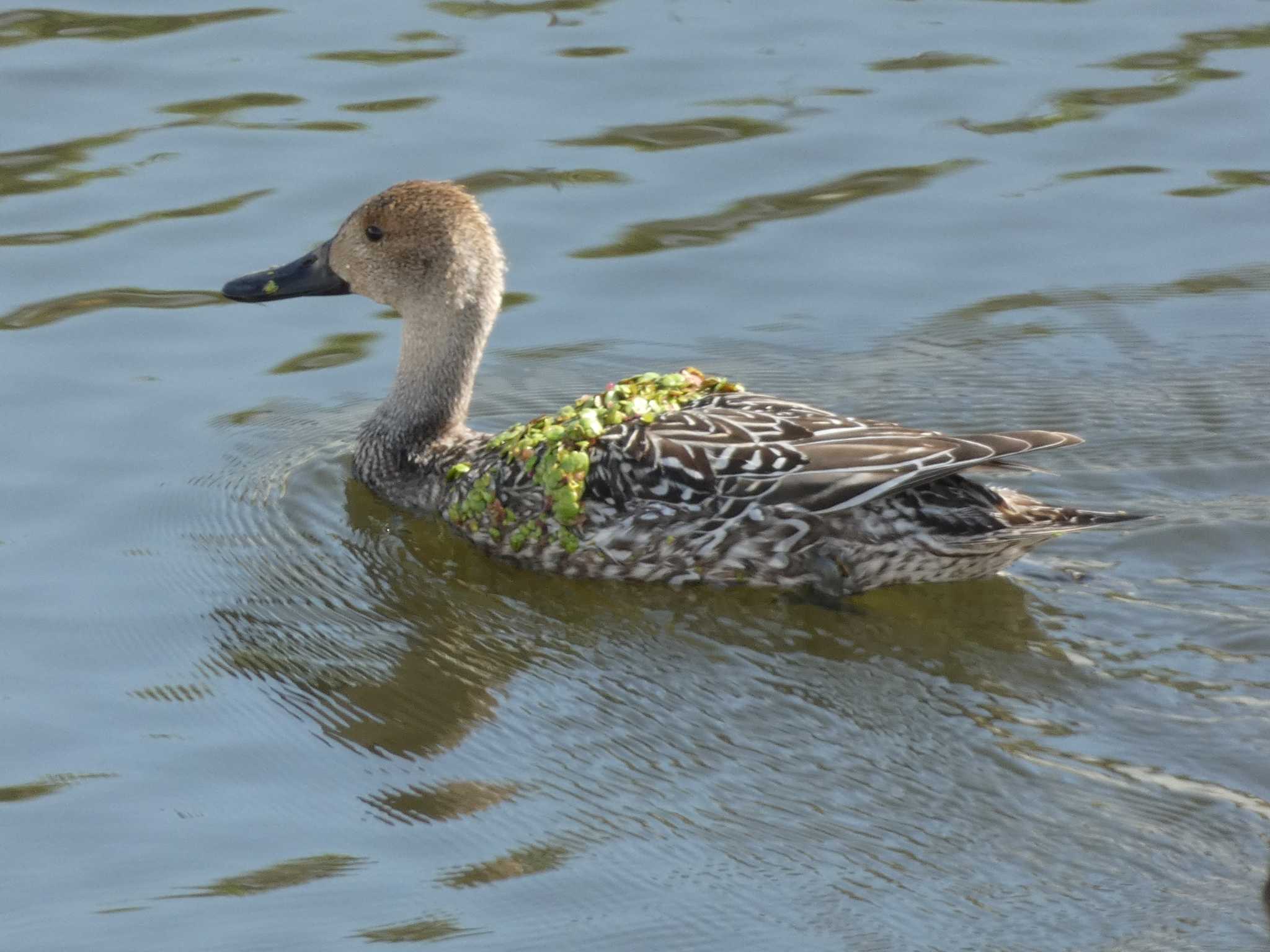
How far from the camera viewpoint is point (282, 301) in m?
9.98

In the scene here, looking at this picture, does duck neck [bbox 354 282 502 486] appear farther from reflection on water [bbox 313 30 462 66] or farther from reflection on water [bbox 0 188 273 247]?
reflection on water [bbox 313 30 462 66]

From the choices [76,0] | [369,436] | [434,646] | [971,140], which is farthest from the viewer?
[76,0]

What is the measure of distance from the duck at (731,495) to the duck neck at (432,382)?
0.13 metres

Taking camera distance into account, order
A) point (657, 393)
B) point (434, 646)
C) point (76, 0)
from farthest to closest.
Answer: point (76, 0), point (657, 393), point (434, 646)

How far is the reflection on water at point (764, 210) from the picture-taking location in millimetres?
10102

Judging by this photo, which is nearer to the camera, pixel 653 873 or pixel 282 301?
pixel 653 873

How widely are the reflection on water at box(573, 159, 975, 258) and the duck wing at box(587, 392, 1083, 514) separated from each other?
264 centimetres

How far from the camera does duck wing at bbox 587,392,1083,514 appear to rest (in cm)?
694

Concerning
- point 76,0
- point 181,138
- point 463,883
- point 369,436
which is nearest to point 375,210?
point 369,436

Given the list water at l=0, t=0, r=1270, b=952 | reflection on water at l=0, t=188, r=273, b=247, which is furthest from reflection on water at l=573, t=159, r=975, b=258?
reflection on water at l=0, t=188, r=273, b=247

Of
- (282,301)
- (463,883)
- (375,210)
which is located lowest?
(463,883)

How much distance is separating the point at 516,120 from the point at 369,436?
11.0 ft

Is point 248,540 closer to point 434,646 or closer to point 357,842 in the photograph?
point 434,646

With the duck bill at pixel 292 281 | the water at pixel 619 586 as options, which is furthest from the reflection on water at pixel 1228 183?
the duck bill at pixel 292 281
